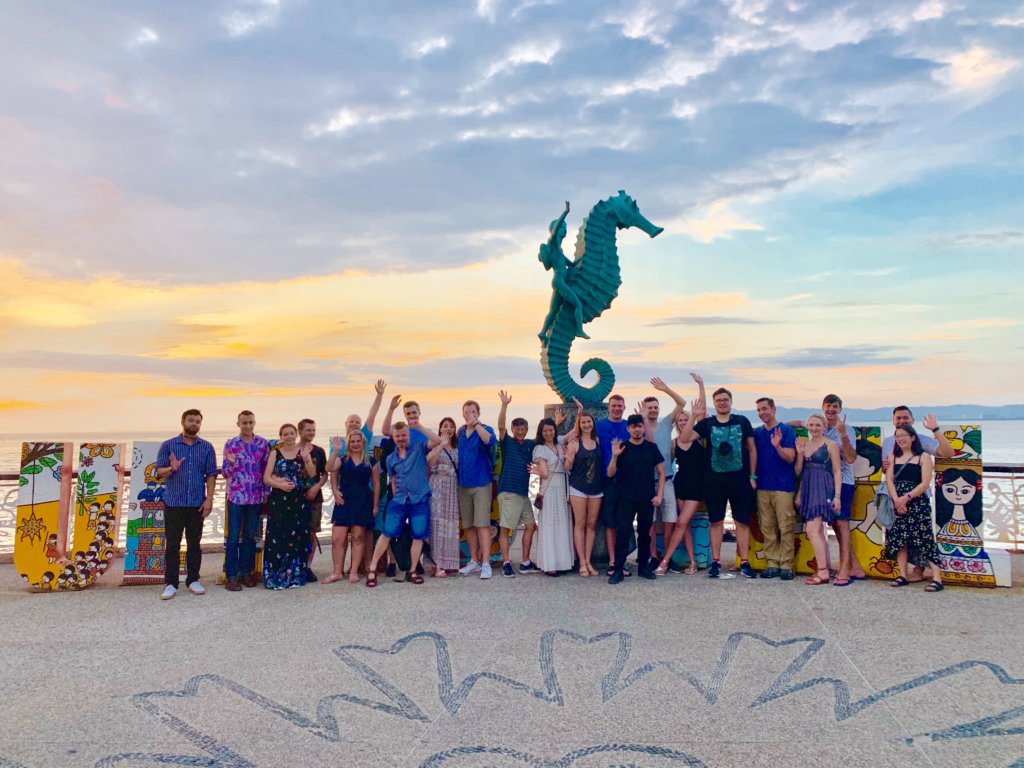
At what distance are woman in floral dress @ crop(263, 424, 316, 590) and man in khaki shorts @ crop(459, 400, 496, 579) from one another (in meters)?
1.43

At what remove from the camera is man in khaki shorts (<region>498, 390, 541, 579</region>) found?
694cm

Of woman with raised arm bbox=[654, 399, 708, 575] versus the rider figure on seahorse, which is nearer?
woman with raised arm bbox=[654, 399, 708, 575]

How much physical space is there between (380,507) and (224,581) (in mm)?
1606

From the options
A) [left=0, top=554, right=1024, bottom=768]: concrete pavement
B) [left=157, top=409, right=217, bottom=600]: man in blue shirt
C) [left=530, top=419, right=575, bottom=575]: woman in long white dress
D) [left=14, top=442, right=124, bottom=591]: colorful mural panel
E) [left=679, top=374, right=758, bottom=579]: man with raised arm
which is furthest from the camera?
[left=530, top=419, right=575, bottom=575]: woman in long white dress

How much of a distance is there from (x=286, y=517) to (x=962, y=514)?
6.20 meters

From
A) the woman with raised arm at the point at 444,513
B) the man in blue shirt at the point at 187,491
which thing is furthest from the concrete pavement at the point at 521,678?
the woman with raised arm at the point at 444,513

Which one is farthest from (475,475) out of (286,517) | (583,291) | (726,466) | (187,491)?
(583,291)

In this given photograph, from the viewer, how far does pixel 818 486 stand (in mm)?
6520

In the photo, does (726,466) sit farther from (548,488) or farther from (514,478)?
(514,478)

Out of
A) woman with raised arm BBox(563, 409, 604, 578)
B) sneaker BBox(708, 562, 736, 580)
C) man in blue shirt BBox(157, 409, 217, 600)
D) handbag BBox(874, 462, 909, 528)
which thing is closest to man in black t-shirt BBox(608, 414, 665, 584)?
woman with raised arm BBox(563, 409, 604, 578)

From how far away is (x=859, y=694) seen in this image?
405 cm

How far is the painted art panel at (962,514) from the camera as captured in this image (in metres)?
6.51

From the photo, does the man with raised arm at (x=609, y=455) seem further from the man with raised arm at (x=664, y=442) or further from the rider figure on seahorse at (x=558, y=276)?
the rider figure on seahorse at (x=558, y=276)

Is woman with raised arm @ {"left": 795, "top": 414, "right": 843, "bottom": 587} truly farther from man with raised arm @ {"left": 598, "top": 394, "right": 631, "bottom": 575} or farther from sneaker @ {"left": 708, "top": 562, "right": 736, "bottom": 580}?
man with raised arm @ {"left": 598, "top": 394, "right": 631, "bottom": 575}
